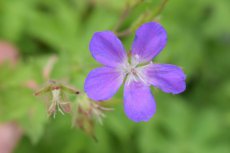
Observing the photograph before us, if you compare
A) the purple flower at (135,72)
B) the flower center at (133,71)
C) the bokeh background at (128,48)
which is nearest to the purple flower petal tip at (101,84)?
the purple flower at (135,72)

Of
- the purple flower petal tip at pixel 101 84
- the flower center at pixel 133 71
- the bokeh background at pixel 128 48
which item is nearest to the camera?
the purple flower petal tip at pixel 101 84

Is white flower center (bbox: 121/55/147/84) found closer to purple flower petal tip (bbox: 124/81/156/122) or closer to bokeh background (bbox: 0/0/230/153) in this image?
purple flower petal tip (bbox: 124/81/156/122)

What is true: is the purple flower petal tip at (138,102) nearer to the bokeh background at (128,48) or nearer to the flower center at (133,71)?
the flower center at (133,71)

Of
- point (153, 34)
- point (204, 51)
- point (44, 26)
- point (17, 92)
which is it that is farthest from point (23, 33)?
point (153, 34)

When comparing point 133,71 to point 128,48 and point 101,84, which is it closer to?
point 101,84

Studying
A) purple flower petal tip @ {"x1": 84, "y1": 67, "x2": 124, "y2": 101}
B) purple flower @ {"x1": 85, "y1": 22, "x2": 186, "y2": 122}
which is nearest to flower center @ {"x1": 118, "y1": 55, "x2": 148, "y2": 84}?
purple flower @ {"x1": 85, "y1": 22, "x2": 186, "y2": 122}
